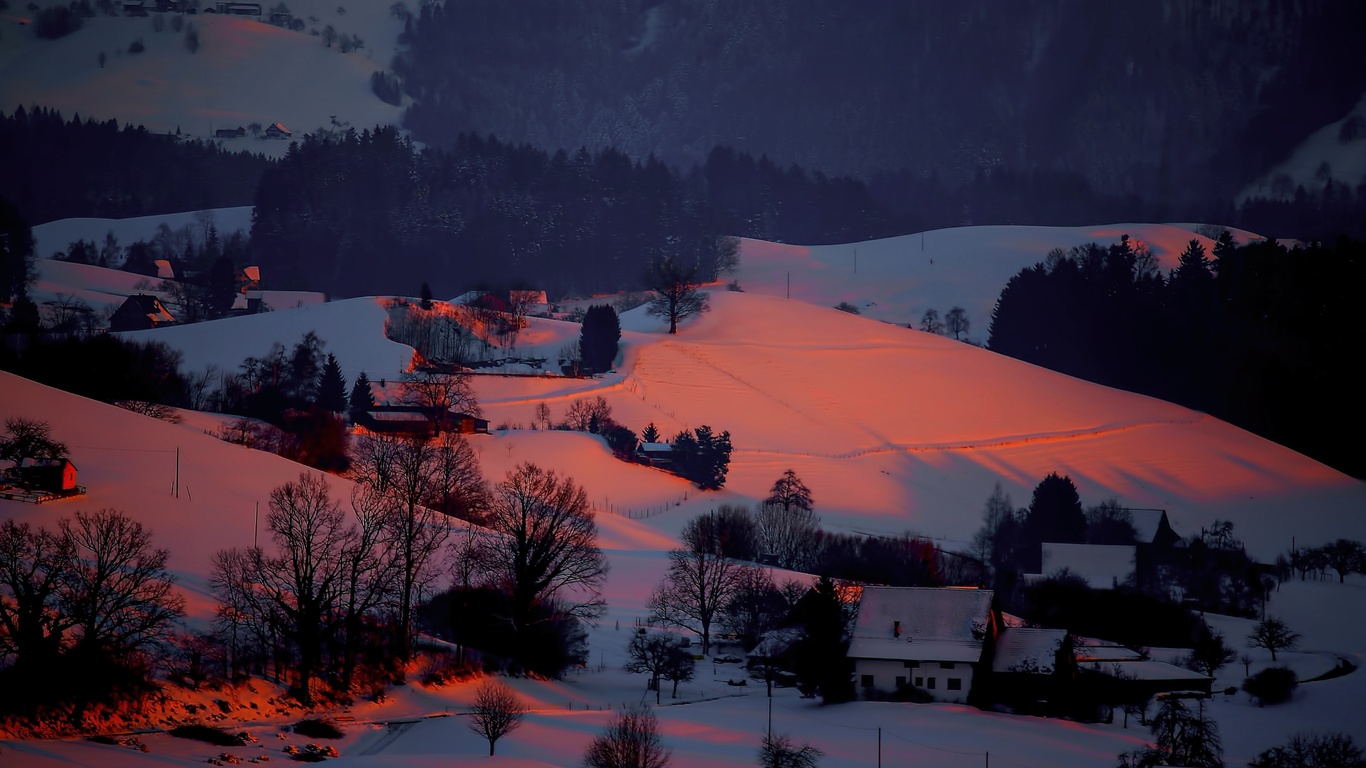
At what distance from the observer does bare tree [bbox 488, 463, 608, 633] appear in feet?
96.7

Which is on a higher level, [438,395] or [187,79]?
[187,79]

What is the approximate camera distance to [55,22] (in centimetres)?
17475

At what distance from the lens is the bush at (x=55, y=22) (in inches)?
6786

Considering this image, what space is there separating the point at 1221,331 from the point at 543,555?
162ft

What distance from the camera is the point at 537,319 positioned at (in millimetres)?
71125

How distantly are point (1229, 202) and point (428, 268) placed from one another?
8454 cm

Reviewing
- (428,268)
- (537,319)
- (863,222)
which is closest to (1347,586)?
(537,319)

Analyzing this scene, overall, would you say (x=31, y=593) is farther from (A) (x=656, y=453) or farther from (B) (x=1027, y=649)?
(A) (x=656, y=453)

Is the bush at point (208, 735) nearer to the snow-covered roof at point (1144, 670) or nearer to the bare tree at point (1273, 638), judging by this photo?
the snow-covered roof at point (1144, 670)

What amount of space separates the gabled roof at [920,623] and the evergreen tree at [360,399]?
24326 mm

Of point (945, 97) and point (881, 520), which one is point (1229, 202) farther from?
point (881, 520)

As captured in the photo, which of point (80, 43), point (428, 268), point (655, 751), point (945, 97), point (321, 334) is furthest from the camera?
point (945, 97)

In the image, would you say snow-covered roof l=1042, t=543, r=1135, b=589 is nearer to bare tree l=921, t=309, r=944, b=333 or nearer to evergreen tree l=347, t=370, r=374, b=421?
evergreen tree l=347, t=370, r=374, b=421

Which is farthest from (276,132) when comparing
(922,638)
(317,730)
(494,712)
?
(494,712)
